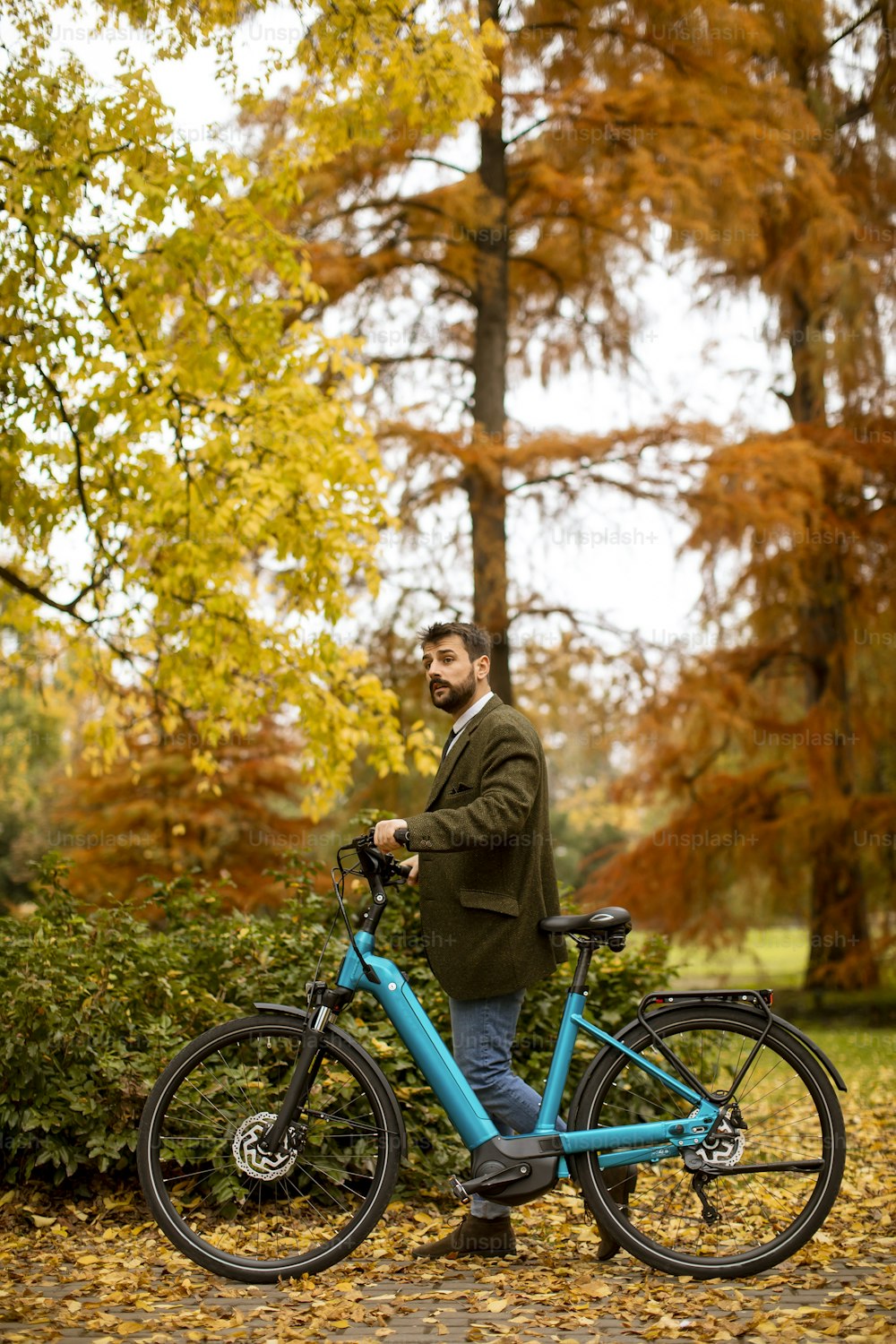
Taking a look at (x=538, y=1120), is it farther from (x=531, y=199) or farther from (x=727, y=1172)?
(x=531, y=199)

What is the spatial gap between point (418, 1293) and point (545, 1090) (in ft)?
2.12

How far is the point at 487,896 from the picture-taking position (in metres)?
3.81

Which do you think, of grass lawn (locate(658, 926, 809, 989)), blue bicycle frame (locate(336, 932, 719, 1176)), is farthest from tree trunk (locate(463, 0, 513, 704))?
blue bicycle frame (locate(336, 932, 719, 1176))

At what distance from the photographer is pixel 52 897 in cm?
542

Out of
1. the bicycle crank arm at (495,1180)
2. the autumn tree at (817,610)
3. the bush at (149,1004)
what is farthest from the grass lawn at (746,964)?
the bicycle crank arm at (495,1180)

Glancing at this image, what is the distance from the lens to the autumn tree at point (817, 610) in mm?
12898

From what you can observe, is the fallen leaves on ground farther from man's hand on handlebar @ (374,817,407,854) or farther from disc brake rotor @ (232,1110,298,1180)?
man's hand on handlebar @ (374,817,407,854)

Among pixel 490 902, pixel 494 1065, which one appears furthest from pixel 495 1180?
pixel 490 902

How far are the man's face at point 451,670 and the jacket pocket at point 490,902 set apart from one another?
0.57 m

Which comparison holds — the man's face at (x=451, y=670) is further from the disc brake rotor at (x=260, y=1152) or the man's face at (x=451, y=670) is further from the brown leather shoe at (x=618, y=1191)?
the brown leather shoe at (x=618, y=1191)

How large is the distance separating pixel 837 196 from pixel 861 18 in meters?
2.07

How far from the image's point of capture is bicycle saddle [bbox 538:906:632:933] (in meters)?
3.74

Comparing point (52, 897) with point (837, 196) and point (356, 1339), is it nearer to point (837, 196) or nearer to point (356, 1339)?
point (356, 1339)

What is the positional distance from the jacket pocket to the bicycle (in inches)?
4.7
